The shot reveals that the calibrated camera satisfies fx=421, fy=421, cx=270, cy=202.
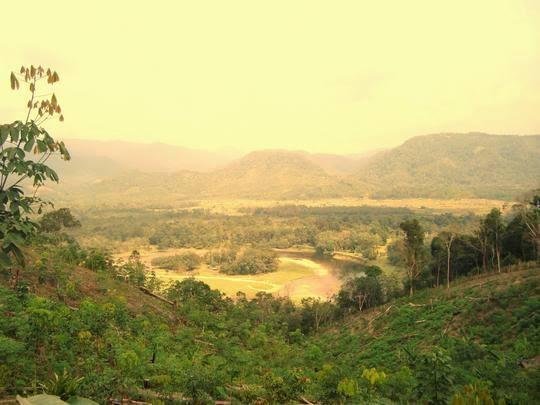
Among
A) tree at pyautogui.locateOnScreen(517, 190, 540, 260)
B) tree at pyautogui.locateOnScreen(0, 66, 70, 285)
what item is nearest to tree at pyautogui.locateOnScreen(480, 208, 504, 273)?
tree at pyautogui.locateOnScreen(517, 190, 540, 260)

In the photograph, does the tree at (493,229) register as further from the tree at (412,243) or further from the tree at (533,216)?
the tree at (412,243)

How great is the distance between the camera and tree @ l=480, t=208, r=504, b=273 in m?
33.4

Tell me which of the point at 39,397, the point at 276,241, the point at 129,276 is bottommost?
the point at 276,241

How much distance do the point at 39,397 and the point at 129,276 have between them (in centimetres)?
1930

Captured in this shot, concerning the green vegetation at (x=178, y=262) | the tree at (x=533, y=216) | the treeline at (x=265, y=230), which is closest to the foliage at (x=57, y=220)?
the tree at (x=533, y=216)

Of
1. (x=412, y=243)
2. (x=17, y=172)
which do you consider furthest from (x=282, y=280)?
(x=17, y=172)

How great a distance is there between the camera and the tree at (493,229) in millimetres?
33438

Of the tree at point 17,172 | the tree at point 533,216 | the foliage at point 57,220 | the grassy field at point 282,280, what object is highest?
the tree at point 17,172

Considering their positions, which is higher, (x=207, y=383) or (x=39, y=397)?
(x=39, y=397)

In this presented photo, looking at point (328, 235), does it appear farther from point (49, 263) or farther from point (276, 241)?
point (49, 263)

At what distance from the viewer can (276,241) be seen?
11225 centimetres

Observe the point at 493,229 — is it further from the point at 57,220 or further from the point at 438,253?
the point at 57,220

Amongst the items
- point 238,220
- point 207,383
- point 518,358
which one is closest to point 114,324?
point 207,383

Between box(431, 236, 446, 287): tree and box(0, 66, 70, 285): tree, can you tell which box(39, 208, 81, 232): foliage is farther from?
box(0, 66, 70, 285): tree
